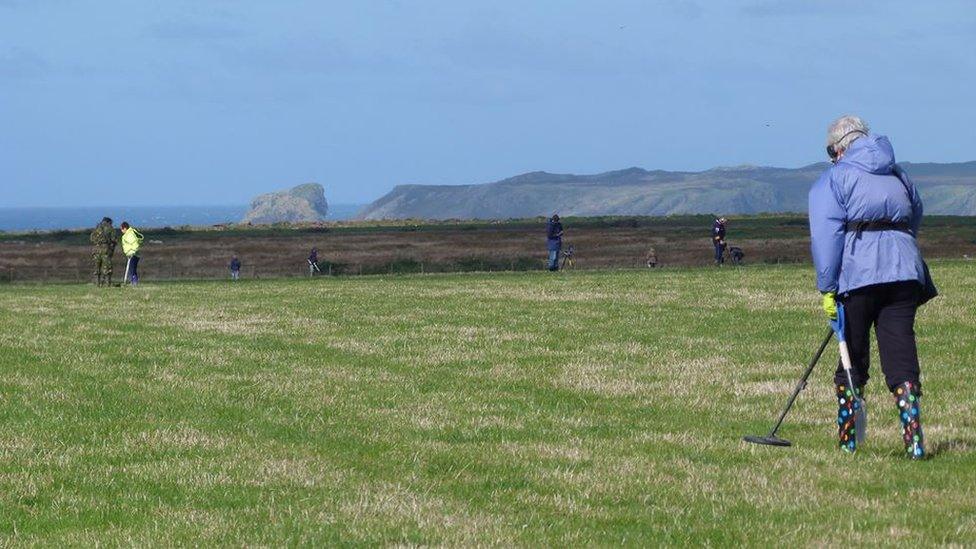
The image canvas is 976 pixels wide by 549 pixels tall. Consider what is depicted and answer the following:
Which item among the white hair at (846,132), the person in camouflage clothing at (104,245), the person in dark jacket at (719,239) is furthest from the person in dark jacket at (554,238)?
the white hair at (846,132)

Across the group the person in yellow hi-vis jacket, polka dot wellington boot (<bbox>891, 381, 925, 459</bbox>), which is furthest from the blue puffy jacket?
the person in yellow hi-vis jacket

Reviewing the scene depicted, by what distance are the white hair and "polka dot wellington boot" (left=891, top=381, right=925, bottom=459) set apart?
6.97 feet

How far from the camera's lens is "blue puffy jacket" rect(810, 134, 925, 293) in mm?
12016

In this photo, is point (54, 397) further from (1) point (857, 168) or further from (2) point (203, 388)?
(1) point (857, 168)

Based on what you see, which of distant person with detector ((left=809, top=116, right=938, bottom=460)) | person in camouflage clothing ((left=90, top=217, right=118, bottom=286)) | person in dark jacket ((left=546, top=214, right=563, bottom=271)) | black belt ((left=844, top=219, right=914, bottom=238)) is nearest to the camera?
distant person with detector ((left=809, top=116, right=938, bottom=460))

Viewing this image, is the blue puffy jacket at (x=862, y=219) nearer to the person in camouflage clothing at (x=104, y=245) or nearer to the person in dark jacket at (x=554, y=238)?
the person in camouflage clothing at (x=104, y=245)

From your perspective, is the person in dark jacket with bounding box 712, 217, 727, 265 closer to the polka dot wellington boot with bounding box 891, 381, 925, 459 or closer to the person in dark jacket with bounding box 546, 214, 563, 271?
the person in dark jacket with bounding box 546, 214, 563, 271

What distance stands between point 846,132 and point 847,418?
247cm

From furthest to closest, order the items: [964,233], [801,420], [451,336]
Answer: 1. [964,233]
2. [451,336]
3. [801,420]

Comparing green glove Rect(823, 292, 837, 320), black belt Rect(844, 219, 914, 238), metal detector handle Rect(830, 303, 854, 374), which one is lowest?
metal detector handle Rect(830, 303, 854, 374)

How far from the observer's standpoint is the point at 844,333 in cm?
1238

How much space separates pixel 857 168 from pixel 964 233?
4604 inches

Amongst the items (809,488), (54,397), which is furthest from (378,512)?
(54,397)

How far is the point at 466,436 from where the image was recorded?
1343 centimetres
